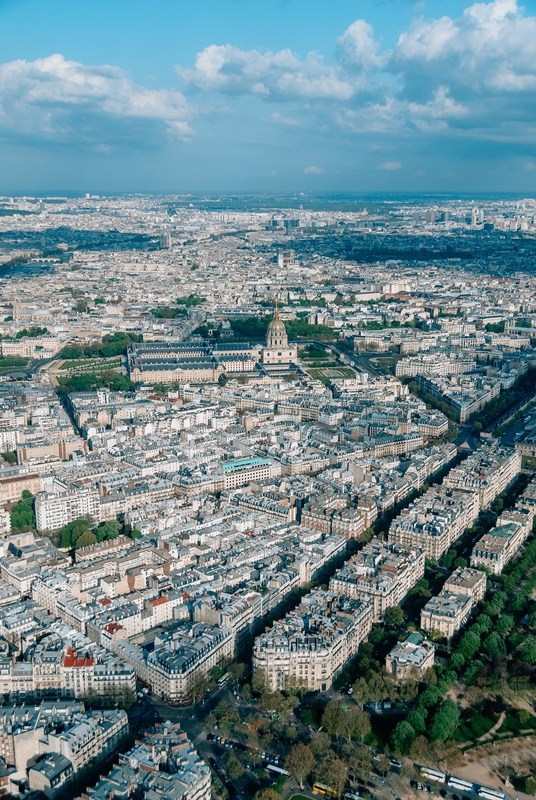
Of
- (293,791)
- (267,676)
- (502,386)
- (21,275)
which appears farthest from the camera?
(21,275)

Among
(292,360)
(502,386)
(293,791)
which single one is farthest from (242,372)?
(293,791)

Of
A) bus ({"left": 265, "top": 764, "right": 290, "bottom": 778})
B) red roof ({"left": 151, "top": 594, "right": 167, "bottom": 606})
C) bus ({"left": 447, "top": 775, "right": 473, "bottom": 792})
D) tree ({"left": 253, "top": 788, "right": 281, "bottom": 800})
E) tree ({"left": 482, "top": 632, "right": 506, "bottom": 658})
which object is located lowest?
bus ({"left": 447, "top": 775, "right": 473, "bottom": 792})

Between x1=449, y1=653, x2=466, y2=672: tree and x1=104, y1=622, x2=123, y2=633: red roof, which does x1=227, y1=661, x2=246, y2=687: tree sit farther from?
x1=449, y1=653, x2=466, y2=672: tree

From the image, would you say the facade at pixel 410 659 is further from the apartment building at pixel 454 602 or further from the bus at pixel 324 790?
the bus at pixel 324 790

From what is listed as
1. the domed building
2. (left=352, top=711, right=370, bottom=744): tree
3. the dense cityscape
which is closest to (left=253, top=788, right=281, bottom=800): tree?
the dense cityscape

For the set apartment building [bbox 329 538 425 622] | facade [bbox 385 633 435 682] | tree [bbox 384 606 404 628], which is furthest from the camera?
apartment building [bbox 329 538 425 622]

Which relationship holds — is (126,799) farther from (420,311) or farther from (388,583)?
(420,311)

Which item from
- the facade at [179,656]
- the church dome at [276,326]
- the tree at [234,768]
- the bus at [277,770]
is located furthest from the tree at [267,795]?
the church dome at [276,326]
